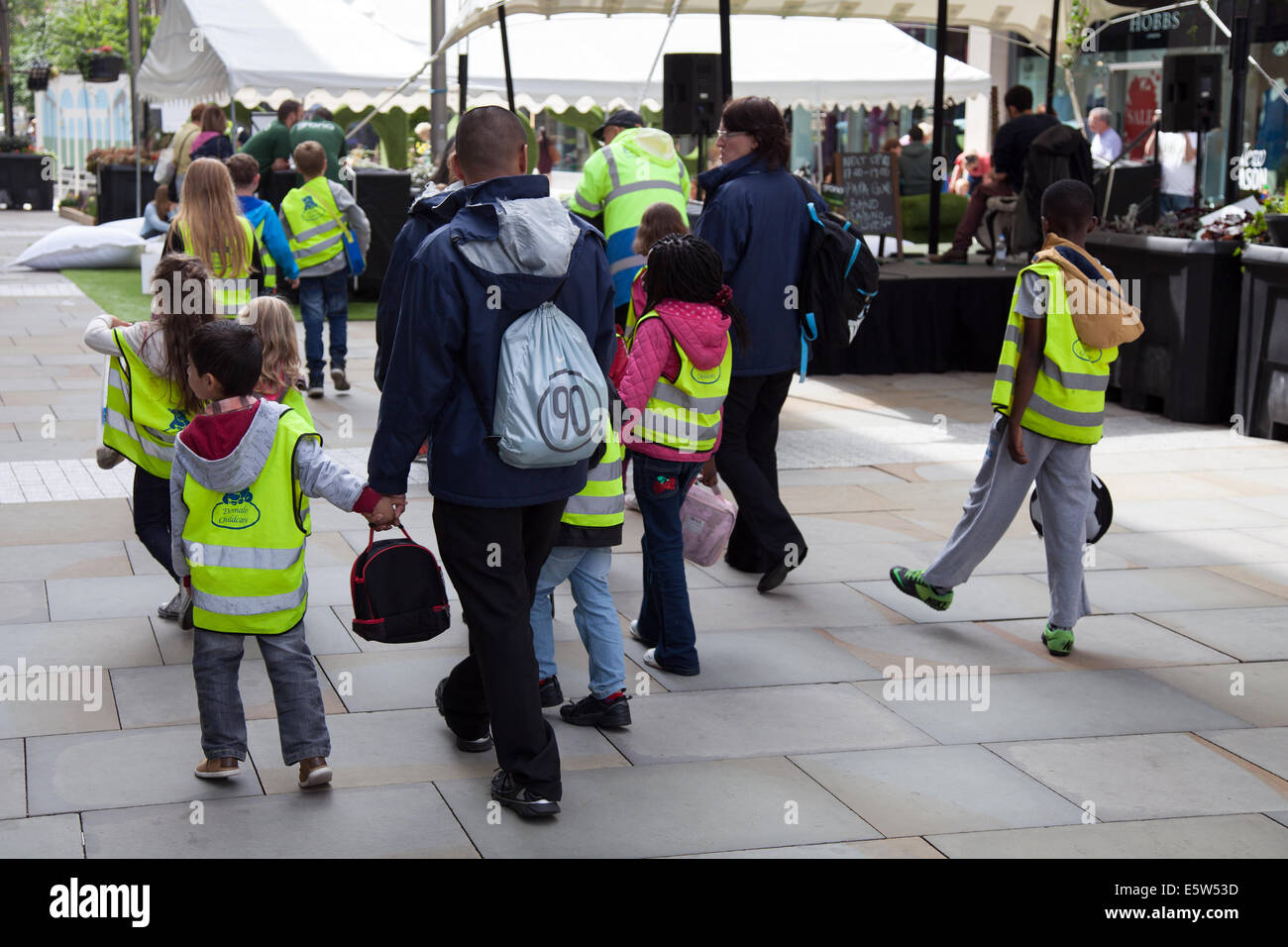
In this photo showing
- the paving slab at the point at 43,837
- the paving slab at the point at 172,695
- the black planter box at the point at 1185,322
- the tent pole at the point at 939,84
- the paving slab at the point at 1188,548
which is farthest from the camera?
the tent pole at the point at 939,84

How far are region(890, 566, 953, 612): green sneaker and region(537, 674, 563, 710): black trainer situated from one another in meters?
1.77

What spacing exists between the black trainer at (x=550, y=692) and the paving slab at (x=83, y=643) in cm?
145

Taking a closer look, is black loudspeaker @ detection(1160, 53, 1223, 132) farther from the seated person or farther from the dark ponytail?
the seated person

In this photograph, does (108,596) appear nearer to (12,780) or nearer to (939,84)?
(12,780)

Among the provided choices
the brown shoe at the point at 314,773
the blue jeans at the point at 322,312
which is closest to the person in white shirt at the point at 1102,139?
the blue jeans at the point at 322,312

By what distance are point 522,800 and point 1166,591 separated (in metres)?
3.57

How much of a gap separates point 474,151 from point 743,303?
238 cm

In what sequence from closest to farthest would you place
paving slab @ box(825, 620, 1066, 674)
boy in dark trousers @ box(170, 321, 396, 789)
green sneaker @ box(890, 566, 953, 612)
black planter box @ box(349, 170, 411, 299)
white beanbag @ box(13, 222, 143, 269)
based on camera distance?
boy in dark trousers @ box(170, 321, 396, 789)
paving slab @ box(825, 620, 1066, 674)
green sneaker @ box(890, 566, 953, 612)
black planter box @ box(349, 170, 411, 299)
white beanbag @ box(13, 222, 143, 269)

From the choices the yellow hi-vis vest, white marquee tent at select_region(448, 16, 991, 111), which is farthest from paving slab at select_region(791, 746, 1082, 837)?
white marquee tent at select_region(448, 16, 991, 111)

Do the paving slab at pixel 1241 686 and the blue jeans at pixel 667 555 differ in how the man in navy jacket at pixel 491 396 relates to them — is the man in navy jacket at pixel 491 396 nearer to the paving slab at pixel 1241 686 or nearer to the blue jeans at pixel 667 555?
the blue jeans at pixel 667 555

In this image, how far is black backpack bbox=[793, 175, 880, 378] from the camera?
21.1ft

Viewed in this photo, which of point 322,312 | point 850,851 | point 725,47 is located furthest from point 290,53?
point 850,851

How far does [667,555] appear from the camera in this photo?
5465 millimetres

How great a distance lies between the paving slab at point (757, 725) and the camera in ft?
15.8
